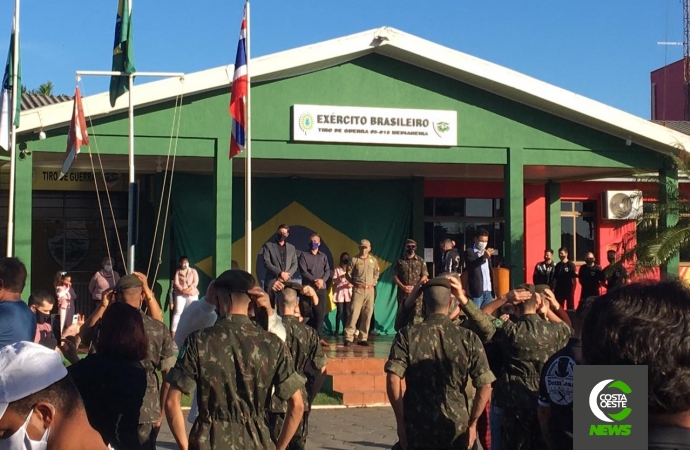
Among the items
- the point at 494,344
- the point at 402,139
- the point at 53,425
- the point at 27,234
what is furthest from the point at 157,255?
the point at 53,425

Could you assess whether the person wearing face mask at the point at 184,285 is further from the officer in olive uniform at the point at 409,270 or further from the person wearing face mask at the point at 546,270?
the person wearing face mask at the point at 546,270

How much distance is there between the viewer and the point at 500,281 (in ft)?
54.0

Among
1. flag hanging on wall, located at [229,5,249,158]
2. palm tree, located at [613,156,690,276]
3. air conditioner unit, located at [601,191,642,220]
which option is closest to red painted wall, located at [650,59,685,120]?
air conditioner unit, located at [601,191,642,220]

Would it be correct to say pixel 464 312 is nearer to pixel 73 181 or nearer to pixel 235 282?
pixel 235 282

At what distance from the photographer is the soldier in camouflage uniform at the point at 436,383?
585 centimetres

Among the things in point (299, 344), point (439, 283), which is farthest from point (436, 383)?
point (299, 344)

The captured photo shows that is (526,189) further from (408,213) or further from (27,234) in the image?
(27,234)

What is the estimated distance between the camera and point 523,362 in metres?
6.44

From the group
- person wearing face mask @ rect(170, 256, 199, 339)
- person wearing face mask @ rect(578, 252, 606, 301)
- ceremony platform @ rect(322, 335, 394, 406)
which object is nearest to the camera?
ceremony platform @ rect(322, 335, 394, 406)

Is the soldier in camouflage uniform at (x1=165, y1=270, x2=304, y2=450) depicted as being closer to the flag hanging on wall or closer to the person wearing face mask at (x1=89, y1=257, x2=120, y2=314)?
the flag hanging on wall

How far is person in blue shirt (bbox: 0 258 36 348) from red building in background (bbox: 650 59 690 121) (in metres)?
41.0

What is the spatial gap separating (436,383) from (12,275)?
277cm

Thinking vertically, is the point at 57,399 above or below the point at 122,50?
below

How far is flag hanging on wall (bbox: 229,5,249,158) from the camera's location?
1285 cm
